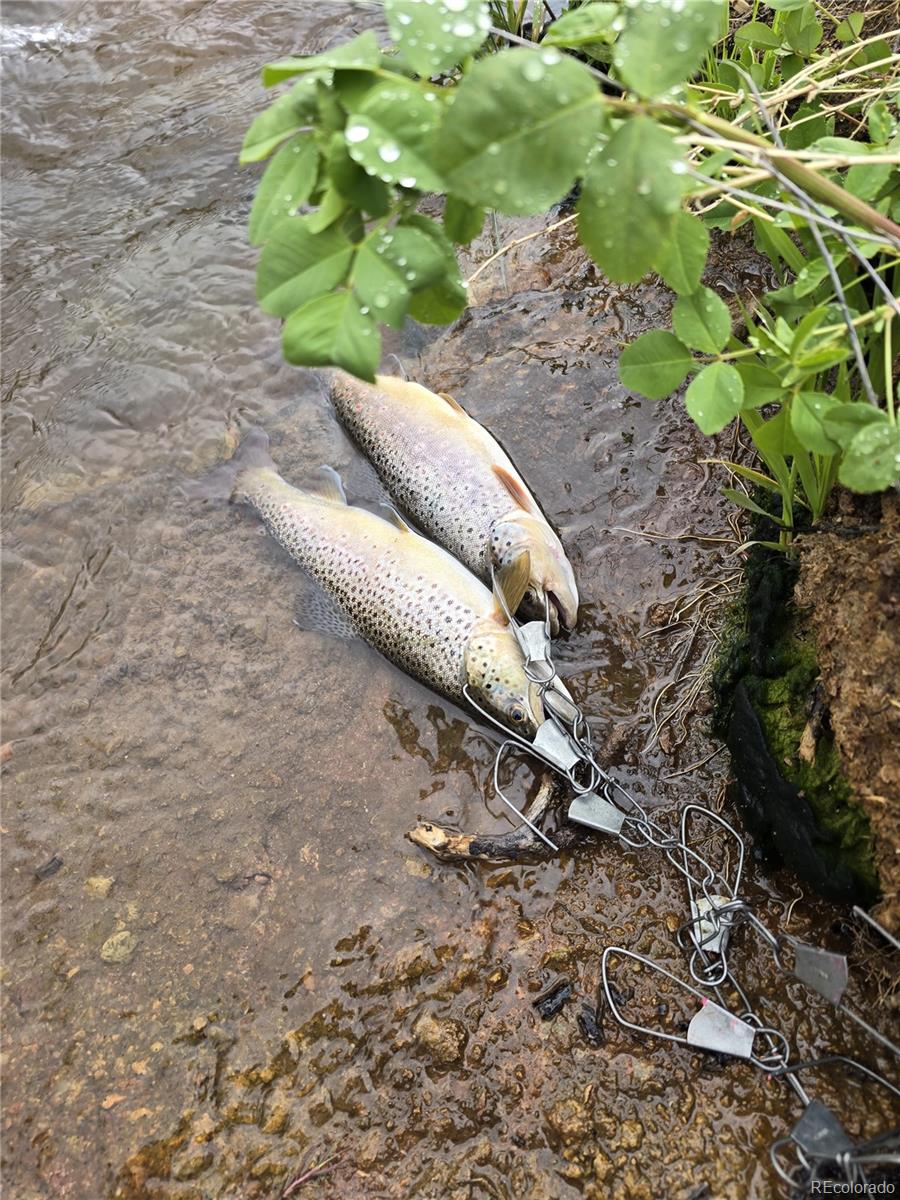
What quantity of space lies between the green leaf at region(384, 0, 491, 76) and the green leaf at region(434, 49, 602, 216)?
0.13 metres

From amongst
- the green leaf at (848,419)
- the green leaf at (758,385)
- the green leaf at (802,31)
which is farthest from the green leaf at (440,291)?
the green leaf at (802,31)

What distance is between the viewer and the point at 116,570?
390 cm

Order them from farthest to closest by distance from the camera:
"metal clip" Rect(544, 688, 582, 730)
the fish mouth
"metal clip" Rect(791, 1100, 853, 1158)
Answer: the fish mouth < "metal clip" Rect(544, 688, 582, 730) < "metal clip" Rect(791, 1100, 853, 1158)

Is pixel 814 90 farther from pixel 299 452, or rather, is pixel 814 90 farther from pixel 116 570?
pixel 116 570

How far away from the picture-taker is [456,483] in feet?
13.0

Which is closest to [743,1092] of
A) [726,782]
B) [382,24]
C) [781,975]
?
[781,975]

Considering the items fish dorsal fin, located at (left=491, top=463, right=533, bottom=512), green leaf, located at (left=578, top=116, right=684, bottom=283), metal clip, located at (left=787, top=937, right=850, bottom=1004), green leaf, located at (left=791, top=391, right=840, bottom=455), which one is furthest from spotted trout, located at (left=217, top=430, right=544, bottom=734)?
green leaf, located at (left=578, top=116, right=684, bottom=283)

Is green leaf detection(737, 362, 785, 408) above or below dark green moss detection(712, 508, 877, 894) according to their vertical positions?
above

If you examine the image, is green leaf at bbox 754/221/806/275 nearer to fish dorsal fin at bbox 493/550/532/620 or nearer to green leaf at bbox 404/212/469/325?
green leaf at bbox 404/212/469/325

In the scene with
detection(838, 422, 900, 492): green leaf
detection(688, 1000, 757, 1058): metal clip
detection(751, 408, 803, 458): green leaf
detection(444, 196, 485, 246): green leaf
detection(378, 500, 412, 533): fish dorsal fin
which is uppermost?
detection(444, 196, 485, 246): green leaf

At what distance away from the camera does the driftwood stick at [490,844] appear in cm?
300

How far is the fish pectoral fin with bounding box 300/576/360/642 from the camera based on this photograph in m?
3.70

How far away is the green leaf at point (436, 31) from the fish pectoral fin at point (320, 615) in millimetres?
2450

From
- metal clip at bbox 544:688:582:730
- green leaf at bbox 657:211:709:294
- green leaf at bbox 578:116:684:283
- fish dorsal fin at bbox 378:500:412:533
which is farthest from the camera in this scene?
fish dorsal fin at bbox 378:500:412:533
